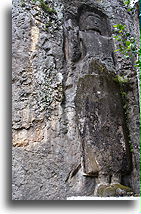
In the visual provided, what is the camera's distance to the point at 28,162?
273 cm

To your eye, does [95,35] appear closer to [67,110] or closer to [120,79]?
[120,79]

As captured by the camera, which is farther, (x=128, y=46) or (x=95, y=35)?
(x=95, y=35)

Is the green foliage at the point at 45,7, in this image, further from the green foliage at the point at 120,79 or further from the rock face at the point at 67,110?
the green foliage at the point at 120,79

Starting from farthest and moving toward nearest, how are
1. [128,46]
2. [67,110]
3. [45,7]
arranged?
1. [45,7]
2. [67,110]
3. [128,46]

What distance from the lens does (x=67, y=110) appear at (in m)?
3.02

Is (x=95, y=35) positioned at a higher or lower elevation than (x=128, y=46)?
higher

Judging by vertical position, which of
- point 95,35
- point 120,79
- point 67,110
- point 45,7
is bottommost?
point 67,110

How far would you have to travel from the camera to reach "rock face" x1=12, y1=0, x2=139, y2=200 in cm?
269

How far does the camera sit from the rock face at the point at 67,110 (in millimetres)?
2691

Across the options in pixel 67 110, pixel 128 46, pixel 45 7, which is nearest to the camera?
pixel 128 46

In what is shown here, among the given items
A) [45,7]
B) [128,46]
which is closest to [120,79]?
[128,46]

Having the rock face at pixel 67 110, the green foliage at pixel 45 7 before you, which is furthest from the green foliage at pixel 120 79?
the green foliage at pixel 45 7

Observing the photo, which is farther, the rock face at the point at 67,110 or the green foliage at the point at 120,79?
the green foliage at the point at 120,79

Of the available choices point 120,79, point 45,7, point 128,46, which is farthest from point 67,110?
point 45,7
